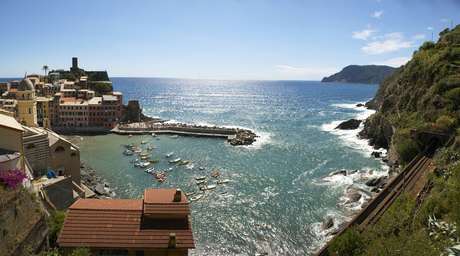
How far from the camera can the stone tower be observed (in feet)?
116

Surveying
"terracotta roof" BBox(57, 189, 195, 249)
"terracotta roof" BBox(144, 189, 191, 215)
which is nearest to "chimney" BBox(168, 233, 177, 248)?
"terracotta roof" BBox(57, 189, 195, 249)

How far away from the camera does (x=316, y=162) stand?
5291 centimetres

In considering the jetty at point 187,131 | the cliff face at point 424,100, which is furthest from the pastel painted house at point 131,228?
the jetty at point 187,131

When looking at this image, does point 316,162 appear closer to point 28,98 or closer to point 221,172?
point 221,172

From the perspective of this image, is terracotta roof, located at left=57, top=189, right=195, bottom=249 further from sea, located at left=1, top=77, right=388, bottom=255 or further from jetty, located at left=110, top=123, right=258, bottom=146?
jetty, located at left=110, top=123, right=258, bottom=146

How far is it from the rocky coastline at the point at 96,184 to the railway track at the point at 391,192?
30.0 meters

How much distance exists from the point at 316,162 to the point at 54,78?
330 feet

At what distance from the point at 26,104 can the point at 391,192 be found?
46.9 metres

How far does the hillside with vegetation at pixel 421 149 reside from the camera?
15820 mm

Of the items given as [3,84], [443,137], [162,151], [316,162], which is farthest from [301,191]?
[3,84]

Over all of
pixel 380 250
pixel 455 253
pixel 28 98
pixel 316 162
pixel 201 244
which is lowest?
pixel 201 244

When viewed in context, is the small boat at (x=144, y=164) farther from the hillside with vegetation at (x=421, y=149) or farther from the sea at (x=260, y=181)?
the hillside with vegetation at (x=421, y=149)

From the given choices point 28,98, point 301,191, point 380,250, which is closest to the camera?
point 380,250

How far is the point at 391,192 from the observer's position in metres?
30.1
